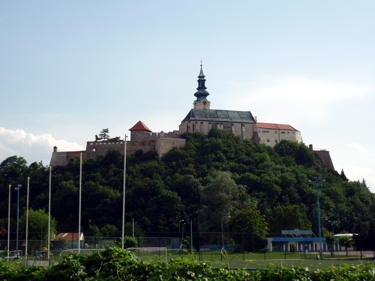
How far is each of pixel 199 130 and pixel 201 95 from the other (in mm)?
14962

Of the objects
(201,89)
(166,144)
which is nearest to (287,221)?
(166,144)

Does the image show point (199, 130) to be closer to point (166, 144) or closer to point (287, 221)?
point (166, 144)

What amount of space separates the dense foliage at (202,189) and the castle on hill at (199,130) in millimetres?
1890

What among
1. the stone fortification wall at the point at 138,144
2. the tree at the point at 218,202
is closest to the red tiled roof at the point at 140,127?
the stone fortification wall at the point at 138,144

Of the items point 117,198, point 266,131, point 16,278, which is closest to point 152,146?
point 117,198

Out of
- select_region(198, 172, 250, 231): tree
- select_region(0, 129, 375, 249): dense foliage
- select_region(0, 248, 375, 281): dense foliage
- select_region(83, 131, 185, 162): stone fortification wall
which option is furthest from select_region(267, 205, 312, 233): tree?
select_region(0, 248, 375, 281): dense foliage

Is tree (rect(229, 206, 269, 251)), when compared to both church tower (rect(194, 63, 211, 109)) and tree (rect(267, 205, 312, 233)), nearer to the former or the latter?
tree (rect(267, 205, 312, 233))

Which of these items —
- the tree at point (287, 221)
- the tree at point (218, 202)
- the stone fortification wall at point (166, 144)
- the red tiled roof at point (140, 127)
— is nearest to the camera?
the tree at point (287, 221)

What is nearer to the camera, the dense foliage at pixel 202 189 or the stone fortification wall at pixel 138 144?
the dense foliage at pixel 202 189

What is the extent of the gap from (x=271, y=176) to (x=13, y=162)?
1786 inches

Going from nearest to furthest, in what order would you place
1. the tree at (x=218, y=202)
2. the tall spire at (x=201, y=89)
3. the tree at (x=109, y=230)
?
the tree at (x=109, y=230)
the tree at (x=218, y=202)
the tall spire at (x=201, y=89)

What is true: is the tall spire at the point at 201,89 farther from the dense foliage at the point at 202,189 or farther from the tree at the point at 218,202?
the tree at the point at 218,202

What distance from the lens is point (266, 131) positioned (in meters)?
108

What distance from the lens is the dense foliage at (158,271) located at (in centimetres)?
917
